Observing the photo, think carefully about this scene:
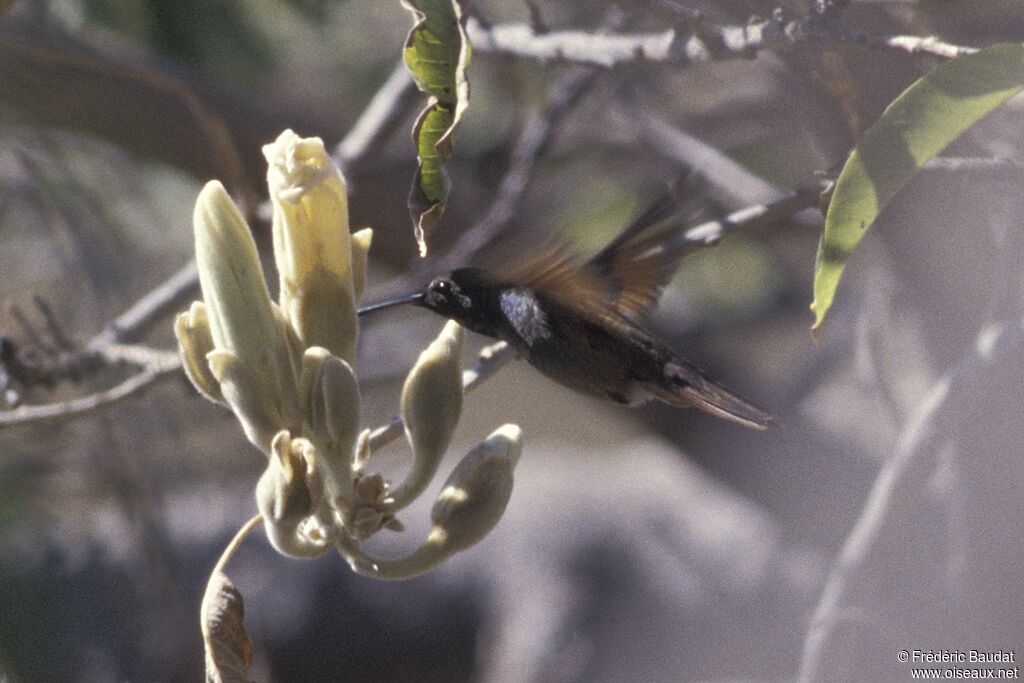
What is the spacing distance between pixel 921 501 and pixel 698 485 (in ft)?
6.76

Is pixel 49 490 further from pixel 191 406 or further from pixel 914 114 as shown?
pixel 914 114

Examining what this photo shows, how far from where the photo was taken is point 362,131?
7.77 feet

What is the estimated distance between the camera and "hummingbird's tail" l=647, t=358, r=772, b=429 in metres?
1.25

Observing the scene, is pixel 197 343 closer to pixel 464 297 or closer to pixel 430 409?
pixel 430 409

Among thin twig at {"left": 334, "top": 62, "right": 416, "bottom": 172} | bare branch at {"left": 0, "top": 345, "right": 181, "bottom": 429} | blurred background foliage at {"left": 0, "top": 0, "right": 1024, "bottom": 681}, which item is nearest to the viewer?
bare branch at {"left": 0, "top": 345, "right": 181, "bottom": 429}

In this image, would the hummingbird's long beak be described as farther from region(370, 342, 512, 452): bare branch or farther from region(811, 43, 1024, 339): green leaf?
region(811, 43, 1024, 339): green leaf

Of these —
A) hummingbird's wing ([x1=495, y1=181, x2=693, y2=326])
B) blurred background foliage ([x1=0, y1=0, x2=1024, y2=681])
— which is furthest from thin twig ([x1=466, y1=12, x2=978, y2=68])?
hummingbird's wing ([x1=495, y1=181, x2=693, y2=326])

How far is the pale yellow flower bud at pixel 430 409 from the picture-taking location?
3.84 feet

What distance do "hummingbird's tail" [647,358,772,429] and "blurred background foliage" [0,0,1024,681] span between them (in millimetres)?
203

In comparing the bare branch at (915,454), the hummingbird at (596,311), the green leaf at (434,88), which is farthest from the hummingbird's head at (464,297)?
the bare branch at (915,454)

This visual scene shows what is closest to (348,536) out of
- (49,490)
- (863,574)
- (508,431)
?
(508,431)

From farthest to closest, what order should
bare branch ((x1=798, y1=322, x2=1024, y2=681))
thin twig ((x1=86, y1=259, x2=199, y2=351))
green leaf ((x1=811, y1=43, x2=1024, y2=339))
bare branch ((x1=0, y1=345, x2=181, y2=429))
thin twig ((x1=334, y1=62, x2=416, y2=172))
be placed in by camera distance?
1. thin twig ((x1=334, y1=62, x2=416, y2=172))
2. thin twig ((x1=86, y1=259, x2=199, y2=351))
3. bare branch ((x1=798, y1=322, x2=1024, y2=681))
4. bare branch ((x1=0, y1=345, x2=181, y2=429))
5. green leaf ((x1=811, y1=43, x2=1024, y2=339))

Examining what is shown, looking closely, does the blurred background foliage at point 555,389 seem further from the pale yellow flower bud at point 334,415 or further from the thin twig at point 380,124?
the pale yellow flower bud at point 334,415

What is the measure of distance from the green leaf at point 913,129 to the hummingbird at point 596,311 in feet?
0.91
